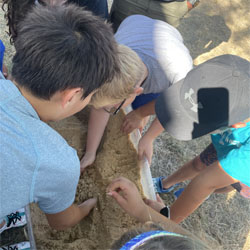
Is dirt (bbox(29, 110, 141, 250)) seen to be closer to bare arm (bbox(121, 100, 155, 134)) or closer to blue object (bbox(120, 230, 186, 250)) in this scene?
bare arm (bbox(121, 100, 155, 134))

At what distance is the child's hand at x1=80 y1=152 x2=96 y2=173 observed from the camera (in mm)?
1712

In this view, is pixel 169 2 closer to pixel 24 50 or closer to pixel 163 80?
pixel 163 80

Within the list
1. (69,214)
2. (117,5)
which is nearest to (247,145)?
(69,214)

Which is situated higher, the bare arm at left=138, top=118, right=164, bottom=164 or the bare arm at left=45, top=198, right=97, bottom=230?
the bare arm at left=138, top=118, right=164, bottom=164

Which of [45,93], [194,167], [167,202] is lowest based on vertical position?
[167,202]

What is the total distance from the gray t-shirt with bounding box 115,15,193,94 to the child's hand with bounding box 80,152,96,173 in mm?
530

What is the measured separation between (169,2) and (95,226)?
62.3 inches

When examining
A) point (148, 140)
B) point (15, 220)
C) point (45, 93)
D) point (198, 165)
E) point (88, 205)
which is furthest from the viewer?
point (198, 165)

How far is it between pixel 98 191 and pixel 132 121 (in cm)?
50

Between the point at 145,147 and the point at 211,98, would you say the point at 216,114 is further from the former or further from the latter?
the point at 145,147

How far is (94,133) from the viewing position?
1.75 meters

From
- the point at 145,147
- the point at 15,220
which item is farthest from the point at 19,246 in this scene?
the point at 145,147

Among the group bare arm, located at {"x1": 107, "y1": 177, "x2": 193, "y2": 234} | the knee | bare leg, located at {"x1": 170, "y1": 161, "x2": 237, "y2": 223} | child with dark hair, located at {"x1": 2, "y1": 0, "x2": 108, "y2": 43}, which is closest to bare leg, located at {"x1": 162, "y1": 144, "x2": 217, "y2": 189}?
the knee

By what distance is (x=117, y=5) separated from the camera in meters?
2.10
